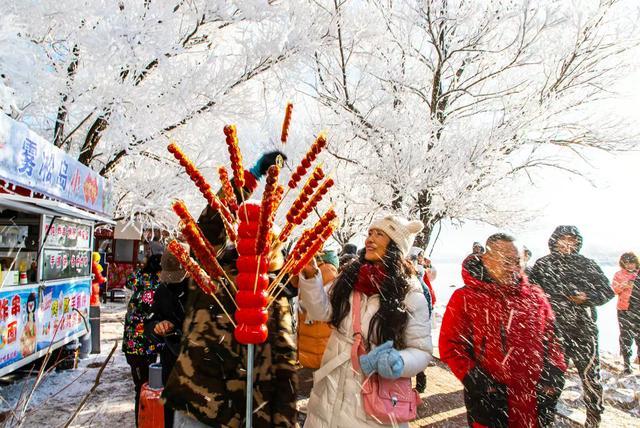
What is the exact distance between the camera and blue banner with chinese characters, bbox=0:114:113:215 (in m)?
4.36

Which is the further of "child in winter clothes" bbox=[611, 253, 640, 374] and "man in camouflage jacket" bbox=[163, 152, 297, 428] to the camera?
"child in winter clothes" bbox=[611, 253, 640, 374]

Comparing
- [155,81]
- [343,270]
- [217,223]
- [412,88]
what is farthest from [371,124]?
[217,223]

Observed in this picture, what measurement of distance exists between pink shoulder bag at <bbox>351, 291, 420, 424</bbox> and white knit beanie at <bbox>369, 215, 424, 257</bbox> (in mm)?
580

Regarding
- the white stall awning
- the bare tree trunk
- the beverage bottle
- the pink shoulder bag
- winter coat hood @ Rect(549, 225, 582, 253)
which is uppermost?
the bare tree trunk

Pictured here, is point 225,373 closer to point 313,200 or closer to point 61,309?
point 313,200

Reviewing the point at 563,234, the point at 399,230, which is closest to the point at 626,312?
the point at 563,234

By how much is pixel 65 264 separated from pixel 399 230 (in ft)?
19.0

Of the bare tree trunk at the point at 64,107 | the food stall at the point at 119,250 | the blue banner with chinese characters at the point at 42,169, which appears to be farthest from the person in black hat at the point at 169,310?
the food stall at the point at 119,250

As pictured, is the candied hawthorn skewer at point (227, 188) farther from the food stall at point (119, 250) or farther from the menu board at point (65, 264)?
the food stall at point (119, 250)

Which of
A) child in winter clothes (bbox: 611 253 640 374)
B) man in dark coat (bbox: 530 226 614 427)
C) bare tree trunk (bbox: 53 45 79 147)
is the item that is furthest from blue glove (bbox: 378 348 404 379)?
bare tree trunk (bbox: 53 45 79 147)

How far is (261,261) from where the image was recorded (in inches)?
66.9

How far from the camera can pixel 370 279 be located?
2.59 metres

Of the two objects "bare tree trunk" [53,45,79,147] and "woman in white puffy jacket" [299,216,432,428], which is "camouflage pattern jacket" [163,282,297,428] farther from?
"bare tree trunk" [53,45,79,147]

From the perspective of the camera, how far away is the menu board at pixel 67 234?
601cm
